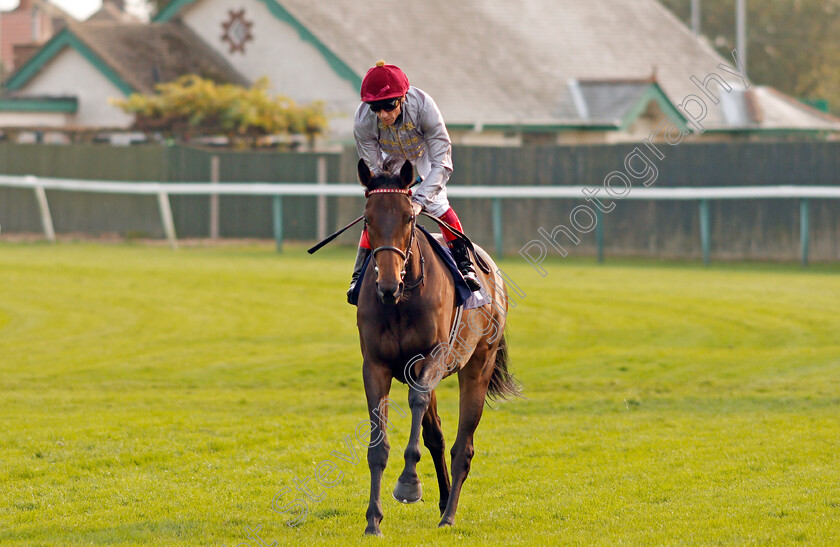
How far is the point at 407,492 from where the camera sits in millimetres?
6238

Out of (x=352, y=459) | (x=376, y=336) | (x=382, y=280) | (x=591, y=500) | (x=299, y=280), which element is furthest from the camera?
(x=299, y=280)

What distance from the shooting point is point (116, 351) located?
1215 centimetres

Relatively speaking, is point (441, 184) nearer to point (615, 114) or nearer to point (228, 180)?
point (228, 180)

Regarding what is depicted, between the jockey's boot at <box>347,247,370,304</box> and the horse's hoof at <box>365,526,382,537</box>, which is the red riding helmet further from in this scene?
the horse's hoof at <box>365,526,382,537</box>

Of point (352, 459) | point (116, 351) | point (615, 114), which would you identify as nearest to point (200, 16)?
point (615, 114)

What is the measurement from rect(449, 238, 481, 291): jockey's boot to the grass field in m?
1.26

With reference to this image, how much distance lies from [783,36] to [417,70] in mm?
37090

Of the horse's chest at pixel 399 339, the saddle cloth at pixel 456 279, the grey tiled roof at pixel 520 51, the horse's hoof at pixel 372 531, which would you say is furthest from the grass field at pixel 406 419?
the grey tiled roof at pixel 520 51

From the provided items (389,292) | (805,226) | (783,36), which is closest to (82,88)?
(805,226)

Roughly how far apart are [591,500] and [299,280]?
11.6 meters

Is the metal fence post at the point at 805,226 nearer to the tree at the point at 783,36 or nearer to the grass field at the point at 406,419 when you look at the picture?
the grass field at the point at 406,419

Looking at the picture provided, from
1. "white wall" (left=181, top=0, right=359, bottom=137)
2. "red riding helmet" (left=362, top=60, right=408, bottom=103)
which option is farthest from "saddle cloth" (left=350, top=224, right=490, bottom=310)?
"white wall" (left=181, top=0, right=359, bottom=137)

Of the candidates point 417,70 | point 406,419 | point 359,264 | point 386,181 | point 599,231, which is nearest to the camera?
point 386,181

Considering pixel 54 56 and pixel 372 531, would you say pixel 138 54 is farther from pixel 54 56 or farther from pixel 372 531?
pixel 372 531
